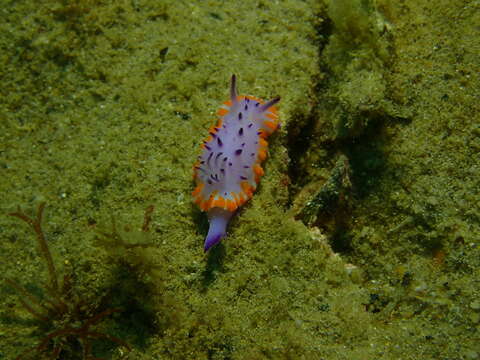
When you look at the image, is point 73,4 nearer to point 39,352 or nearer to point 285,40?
point 285,40

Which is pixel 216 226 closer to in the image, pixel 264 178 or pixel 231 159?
pixel 231 159

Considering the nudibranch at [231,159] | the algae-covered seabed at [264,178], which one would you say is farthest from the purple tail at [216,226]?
the algae-covered seabed at [264,178]

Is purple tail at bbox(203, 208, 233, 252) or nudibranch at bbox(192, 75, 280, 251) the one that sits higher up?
nudibranch at bbox(192, 75, 280, 251)

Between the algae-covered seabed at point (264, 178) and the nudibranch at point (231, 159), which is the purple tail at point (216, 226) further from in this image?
the algae-covered seabed at point (264, 178)

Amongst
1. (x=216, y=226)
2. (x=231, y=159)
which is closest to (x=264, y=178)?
(x=231, y=159)

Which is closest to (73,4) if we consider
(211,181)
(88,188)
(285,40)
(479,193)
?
(88,188)

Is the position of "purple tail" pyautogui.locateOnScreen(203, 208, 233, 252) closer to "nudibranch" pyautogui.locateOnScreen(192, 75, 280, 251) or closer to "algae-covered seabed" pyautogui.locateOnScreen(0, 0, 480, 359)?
"nudibranch" pyautogui.locateOnScreen(192, 75, 280, 251)

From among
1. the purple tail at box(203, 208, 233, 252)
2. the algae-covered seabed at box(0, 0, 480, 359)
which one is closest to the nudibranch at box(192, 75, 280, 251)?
the purple tail at box(203, 208, 233, 252)
